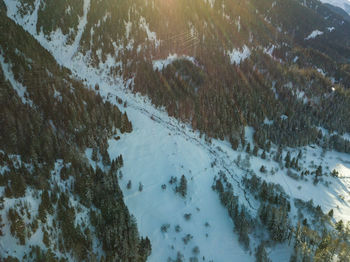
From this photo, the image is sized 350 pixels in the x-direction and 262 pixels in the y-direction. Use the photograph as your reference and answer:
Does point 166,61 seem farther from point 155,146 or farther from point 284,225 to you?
point 284,225

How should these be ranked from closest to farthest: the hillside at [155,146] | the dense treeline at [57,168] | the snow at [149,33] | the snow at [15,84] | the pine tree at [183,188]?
1. the dense treeline at [57,168]
2. the hillside at [155,146]
3. the snow at [15,84]
4. the pine tree at [183,188]
5. the snow at [149,33]

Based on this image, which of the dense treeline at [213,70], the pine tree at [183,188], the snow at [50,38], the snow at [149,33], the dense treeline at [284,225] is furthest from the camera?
the snow at [149,33]

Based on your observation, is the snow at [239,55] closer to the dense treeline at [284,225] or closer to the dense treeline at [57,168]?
the dense treeline at [284,225]

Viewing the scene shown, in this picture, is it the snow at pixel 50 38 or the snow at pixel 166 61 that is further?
the snow at pixel 166 61

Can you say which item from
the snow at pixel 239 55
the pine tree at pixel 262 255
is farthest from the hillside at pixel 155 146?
the snow at pixel 239 55

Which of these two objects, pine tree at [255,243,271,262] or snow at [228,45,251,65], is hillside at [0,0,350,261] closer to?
pine tree at [255,243,271,262]

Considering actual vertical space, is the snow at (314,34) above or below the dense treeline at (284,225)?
above

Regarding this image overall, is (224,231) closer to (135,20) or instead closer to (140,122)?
(140,122)
